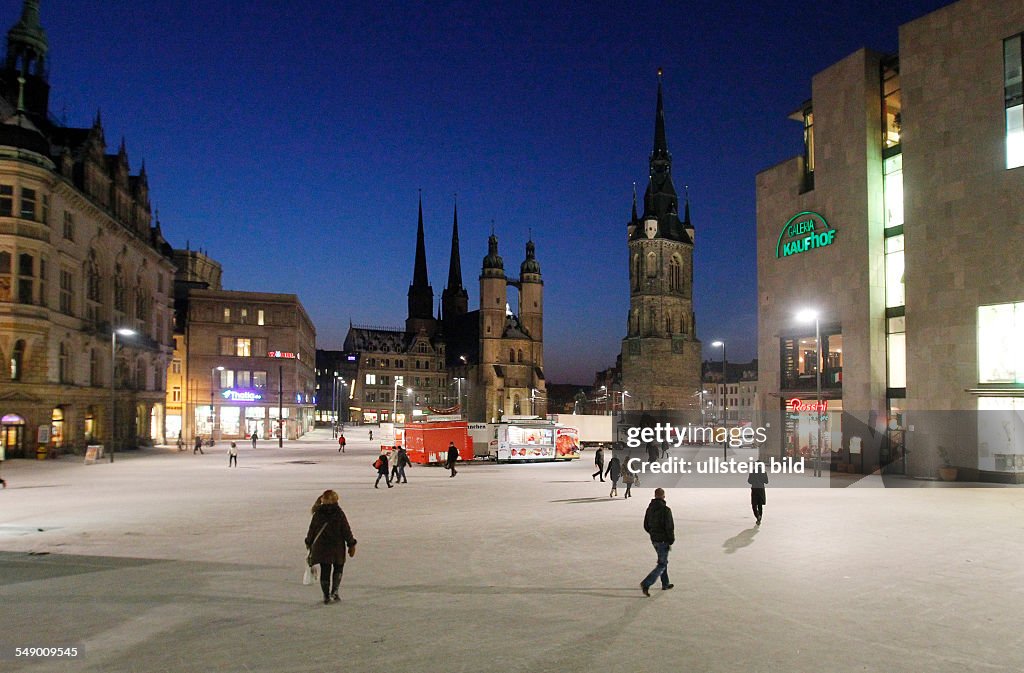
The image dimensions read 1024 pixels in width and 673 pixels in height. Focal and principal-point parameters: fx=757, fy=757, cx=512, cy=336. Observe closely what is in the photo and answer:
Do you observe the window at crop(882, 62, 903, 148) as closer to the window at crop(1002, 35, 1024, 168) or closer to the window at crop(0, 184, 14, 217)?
the window at crop(1002, 35, 1024, 168)

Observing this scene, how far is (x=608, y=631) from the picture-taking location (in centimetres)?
981

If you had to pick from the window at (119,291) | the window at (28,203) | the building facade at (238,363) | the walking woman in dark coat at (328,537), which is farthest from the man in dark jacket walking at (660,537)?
the building facade at (238,363)

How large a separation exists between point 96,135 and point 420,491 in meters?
36.9

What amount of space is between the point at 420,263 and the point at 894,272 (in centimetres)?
13302

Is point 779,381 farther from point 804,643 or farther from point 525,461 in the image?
point 804,643

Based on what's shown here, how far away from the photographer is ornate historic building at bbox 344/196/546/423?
127750 millimetres

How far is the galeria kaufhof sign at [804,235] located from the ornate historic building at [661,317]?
71944 mm

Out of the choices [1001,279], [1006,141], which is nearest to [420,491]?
[1001,279]

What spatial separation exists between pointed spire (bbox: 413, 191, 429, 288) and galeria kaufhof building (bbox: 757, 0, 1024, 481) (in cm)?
12120

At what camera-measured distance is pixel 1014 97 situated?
3119cm

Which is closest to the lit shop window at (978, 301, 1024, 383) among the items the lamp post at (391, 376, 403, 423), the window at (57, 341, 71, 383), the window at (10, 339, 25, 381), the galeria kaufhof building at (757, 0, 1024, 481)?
the galeria kaufhof building at (757, 0, 1024, 481)

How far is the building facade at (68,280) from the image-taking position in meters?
38.3

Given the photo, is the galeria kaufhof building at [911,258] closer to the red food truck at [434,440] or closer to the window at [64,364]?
the red food truck at [434,440]

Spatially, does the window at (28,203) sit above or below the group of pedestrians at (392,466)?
above
